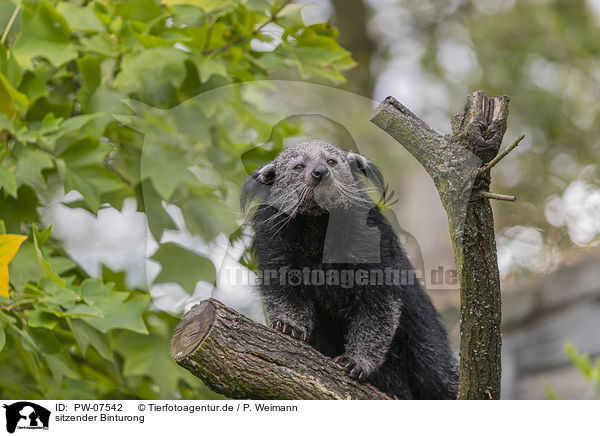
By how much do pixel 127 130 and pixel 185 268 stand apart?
84cm

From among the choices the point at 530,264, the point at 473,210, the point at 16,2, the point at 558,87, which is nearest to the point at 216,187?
the point at 473,210

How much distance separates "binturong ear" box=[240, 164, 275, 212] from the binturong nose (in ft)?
0.36

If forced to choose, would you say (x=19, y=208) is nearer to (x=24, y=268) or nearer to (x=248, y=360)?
(x=24, y=268)

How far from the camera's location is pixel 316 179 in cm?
143

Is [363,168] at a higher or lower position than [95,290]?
higher

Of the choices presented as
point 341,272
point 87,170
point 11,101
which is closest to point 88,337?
point 87,170

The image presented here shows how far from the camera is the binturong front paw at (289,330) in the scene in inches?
68.3

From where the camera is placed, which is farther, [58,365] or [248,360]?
[58,365]

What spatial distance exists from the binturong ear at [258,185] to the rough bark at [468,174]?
28cm

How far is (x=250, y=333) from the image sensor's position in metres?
1.62

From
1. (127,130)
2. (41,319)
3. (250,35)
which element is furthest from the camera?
(127,130)

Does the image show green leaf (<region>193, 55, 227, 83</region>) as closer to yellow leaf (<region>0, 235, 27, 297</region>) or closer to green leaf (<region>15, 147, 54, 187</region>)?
green leaf (<region>15, 147, 54, 187</region>)

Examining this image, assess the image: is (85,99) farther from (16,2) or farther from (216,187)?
(216,187)
